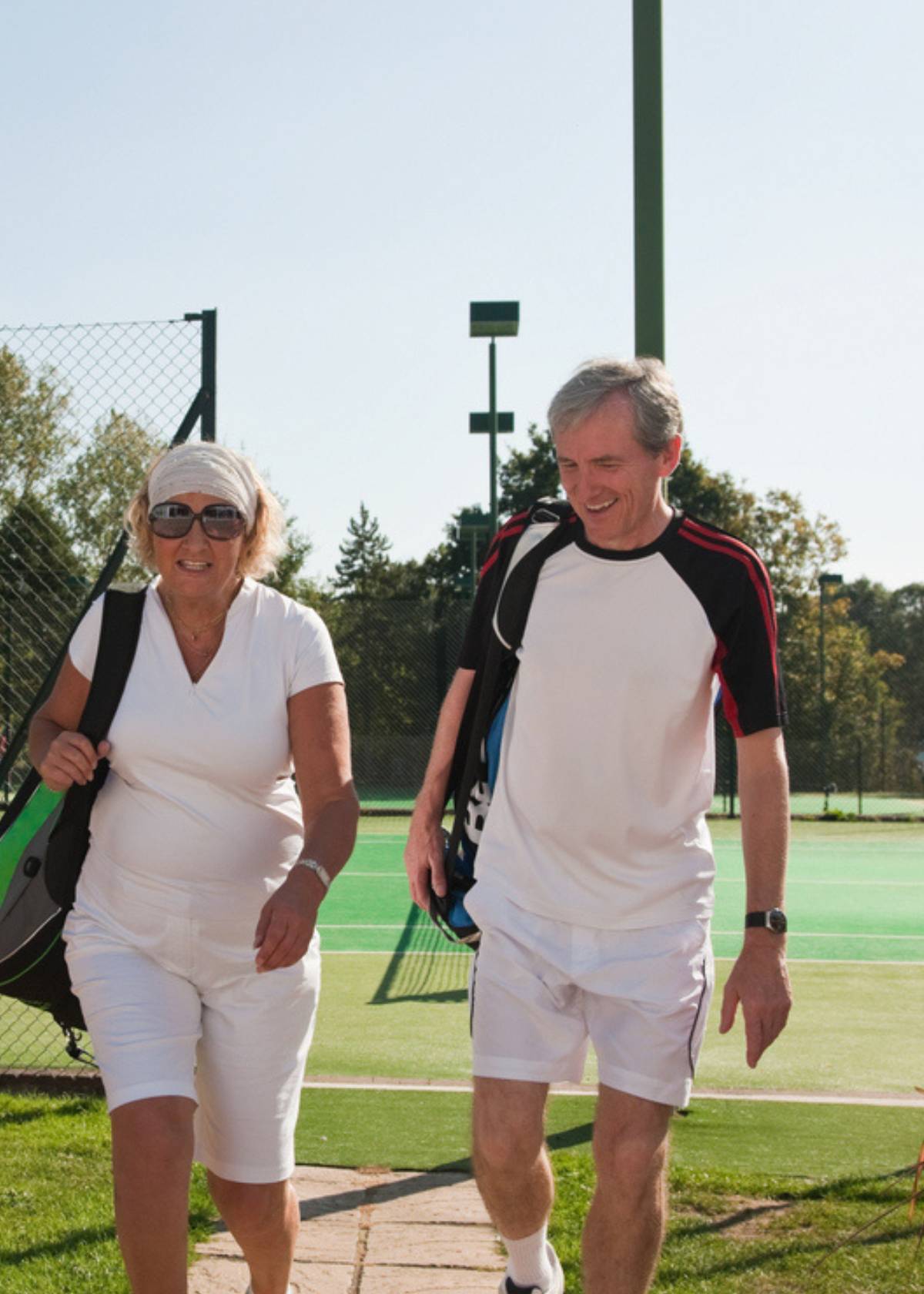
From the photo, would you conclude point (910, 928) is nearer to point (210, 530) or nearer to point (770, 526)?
point (210, 530)

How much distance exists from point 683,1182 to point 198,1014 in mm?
2295

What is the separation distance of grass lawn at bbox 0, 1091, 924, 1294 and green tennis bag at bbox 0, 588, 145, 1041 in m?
0.89

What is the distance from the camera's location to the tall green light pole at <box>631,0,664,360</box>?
201 inches

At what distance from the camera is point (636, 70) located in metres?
5.15

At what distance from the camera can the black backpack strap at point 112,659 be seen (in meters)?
3.50

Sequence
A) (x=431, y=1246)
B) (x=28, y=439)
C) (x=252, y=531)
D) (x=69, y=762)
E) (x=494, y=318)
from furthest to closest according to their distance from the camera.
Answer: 1. (x=28, y=439)
2. (x=494, y=318)
3. (x=431, y=1246)
4. (x=252, y=531)
5. (x=69, y=762)

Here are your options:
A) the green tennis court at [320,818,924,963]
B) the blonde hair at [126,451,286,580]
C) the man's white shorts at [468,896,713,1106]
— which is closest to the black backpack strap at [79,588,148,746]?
the blonde hair at [126,451,286,580]

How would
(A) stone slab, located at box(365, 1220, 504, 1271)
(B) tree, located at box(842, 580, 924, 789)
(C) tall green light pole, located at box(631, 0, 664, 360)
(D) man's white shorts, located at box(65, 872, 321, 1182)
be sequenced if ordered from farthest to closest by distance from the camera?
(B) tree, located at box(842, 580, 924, 789) < (C) tall green light pole, located at box(631, 0, 664, 360) < (A) stone slab, located at box(365, 1220, 504, 1271) < (D) man's white shorts, located at box(65, 872, 321, 1182)

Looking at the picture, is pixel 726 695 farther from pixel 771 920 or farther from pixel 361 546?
pixel 361 546

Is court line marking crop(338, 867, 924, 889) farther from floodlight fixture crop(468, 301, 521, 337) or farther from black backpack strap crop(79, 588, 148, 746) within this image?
black backpack strap crop(79, 588, 148, 746)

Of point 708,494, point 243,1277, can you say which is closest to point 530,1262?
point 243,1277

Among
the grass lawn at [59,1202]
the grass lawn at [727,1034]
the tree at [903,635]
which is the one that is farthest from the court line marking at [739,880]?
the tree at [903,635]

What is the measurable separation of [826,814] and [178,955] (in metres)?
25.6

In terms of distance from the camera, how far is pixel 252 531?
3.75 m
